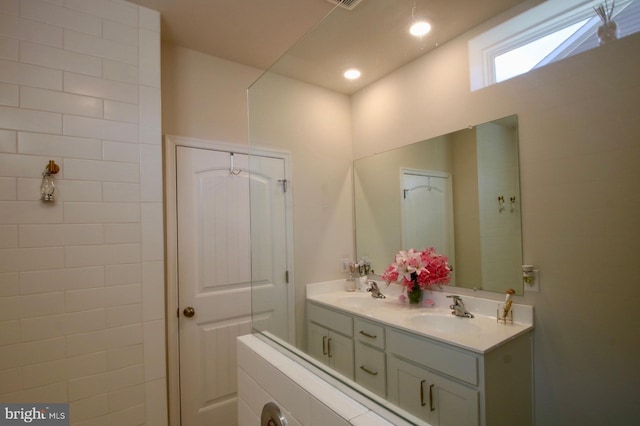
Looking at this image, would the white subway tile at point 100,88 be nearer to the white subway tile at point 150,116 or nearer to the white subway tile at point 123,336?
the white subway tile at point 150,116

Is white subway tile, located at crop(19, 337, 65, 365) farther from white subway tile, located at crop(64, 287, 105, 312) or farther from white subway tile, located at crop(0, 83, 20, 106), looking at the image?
white subway tile, located at crop(0, 83, 20, 106)

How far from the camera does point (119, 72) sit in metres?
1.59

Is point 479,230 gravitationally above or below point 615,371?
above

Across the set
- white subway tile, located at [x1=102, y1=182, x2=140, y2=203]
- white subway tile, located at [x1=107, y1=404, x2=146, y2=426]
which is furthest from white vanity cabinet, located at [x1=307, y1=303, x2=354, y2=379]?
white subway tile, located at [x1=102, y1=182, x2=140, y2=203]

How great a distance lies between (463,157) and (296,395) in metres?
1.61

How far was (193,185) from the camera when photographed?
2006 millimetres

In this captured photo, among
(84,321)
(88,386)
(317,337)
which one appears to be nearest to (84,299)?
(84,321)

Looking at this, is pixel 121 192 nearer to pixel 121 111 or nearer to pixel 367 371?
pixel 121 111

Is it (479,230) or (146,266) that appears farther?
(479,230)

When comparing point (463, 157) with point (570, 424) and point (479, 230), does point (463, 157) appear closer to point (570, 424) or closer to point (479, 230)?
point (479, 230)

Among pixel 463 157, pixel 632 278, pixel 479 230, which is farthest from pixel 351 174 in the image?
pixel 632 278

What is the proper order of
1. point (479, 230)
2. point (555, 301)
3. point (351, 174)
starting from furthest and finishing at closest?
point (351, 174), point (479, 230), point (555, 301)

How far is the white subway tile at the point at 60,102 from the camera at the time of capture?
4.53ft

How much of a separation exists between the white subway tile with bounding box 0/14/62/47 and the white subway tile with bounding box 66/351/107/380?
1.51 meters
